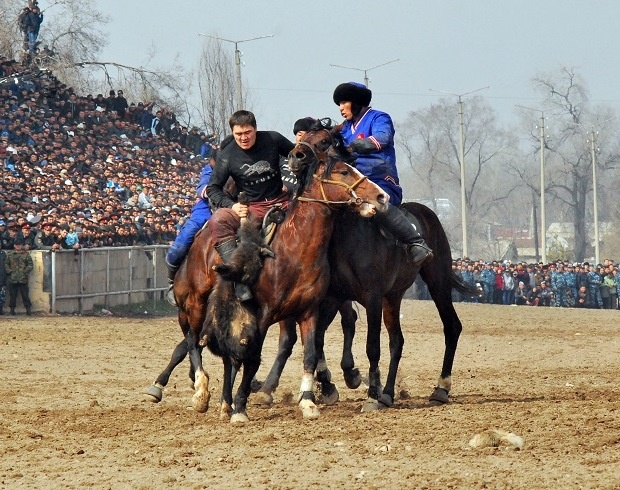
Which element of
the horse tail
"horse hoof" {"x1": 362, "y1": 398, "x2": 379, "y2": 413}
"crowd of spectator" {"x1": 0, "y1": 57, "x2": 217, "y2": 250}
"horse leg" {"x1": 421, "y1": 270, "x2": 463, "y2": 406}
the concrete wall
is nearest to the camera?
"horse hoof" {"x1": 362, "y1": 398, "x2": 379, "y2": 413}

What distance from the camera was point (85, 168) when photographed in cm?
3008

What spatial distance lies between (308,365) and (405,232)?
63.6 inches

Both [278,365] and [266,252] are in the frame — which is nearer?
[266,252]

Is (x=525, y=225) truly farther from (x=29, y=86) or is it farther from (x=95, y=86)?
(x=29, y=86)

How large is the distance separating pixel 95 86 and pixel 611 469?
141 feet

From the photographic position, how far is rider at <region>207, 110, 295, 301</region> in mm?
9727

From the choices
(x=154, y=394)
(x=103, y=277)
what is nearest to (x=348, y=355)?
(x=154, y=394)

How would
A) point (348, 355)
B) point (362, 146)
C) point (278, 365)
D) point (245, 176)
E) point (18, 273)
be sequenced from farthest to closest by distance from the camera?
point (18, 273), point (348, 355), point (278, 365), point (362, 146), point (245, 176)

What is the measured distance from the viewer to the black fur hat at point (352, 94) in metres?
10.8

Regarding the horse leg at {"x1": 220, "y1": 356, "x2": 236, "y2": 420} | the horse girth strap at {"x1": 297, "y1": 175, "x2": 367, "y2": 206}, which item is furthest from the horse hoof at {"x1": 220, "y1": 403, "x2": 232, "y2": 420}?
the horse girth strap at {"x1": 297, "y1": 175, "x2": 367, "y2": 206}

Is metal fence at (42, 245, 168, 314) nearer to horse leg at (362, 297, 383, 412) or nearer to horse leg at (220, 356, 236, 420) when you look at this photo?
horse leg at (362, 297, 383, 412)

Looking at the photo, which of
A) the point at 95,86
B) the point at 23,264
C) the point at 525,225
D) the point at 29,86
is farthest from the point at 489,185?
the point at 23,264

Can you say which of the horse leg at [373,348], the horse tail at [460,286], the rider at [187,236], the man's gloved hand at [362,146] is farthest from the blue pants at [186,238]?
the horse tail at [460,286]

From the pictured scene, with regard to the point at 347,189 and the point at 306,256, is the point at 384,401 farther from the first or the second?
the point at 347,189
